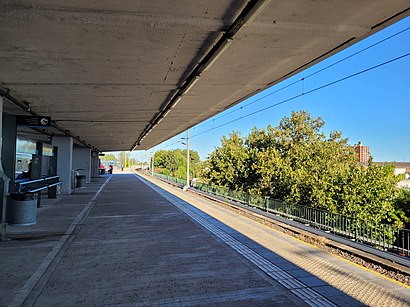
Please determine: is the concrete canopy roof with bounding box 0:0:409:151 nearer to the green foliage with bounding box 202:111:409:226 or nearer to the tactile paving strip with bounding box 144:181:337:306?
the tactile paving strip with bounding box 144:181:337:306

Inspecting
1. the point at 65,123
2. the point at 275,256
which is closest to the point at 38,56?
the point at 275,256

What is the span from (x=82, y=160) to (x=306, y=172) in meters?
19.9

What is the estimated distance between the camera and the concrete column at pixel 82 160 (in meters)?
28.1

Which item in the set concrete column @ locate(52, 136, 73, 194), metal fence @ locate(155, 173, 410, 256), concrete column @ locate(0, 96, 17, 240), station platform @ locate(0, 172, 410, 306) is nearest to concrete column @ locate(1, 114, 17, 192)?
concrete column @ locate(0, 96, 17, 240)

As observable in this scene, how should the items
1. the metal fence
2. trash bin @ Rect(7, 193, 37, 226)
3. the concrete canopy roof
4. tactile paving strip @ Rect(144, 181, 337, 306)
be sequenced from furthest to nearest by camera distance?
the metal fence < trash bin @ Rect(7, 193, 37, 226) < tactile paving strip @ Rect(144, 181, 337, 306) < the concrete canopy roof

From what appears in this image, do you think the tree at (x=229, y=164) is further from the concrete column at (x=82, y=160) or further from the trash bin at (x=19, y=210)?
the trash bin at (x=19, y=210)

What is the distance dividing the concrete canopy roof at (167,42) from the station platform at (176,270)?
3.53 m

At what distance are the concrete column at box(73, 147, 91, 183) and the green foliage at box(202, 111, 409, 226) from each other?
422 inches

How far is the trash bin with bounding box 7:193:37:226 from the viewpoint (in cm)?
780

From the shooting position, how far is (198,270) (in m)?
5.18

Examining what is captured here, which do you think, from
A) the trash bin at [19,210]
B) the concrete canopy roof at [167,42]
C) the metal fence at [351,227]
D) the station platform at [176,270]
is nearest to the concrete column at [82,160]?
the metal fence at [351,227]

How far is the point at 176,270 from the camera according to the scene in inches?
204

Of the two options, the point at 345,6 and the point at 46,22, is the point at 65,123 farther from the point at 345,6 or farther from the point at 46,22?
the point at 345,6

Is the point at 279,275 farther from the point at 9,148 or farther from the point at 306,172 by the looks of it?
the point at 306,172
